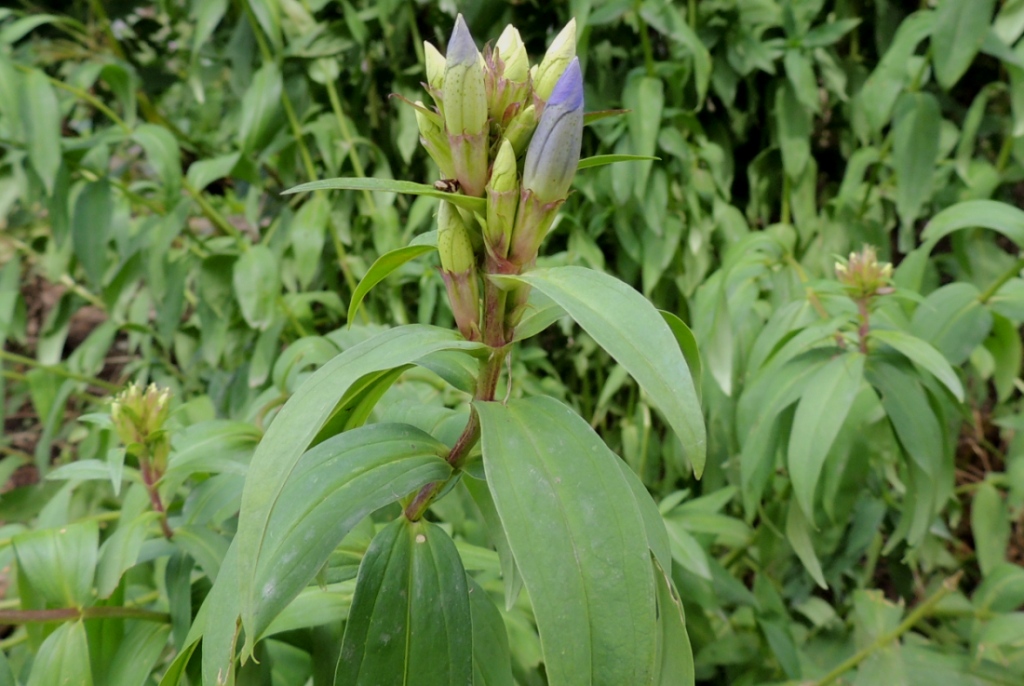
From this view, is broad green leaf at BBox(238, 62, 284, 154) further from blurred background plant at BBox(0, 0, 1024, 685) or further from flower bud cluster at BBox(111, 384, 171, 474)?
flower bud cluster at BBox(111, 384, 171, 474)

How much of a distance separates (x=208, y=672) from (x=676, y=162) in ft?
2.93

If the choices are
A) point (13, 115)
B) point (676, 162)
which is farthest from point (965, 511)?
point (13, 115)

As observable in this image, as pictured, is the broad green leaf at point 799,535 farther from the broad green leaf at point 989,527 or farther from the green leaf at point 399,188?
the green leaf at point 399,188

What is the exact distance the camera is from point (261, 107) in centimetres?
96

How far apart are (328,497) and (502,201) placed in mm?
150

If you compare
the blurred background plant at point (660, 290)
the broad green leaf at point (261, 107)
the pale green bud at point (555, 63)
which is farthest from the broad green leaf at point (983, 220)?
the broad green leaf at point (261, 107)

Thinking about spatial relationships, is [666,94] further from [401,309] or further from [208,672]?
[208,672]

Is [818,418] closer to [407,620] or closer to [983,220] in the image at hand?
[983,220]

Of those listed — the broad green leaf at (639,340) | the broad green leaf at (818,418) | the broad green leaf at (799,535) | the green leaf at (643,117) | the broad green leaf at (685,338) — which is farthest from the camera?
the green leaf at (643,117)

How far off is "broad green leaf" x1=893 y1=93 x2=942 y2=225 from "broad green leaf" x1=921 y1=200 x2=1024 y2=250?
0.88 feet

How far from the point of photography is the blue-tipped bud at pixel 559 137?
0.91ft

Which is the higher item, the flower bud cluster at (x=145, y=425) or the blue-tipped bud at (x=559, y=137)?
the blue-tipped bud at (x=559, y=137)

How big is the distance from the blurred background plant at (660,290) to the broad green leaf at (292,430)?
0.65 feet

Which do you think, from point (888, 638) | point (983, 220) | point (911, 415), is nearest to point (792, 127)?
point (983, 220)
